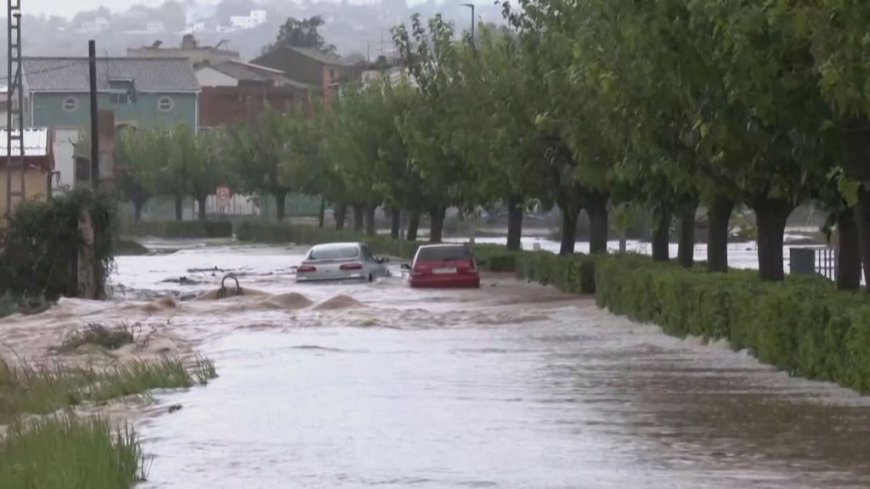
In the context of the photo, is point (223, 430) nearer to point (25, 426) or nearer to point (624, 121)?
point (25, 426)

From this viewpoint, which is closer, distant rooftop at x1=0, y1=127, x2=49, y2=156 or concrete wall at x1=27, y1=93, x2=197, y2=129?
distant rooftop at x1=0, y1=127, x2=49, y2=156

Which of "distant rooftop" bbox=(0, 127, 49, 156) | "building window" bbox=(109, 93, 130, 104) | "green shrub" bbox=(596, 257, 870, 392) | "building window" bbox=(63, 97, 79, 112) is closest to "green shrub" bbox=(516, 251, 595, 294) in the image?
"green shrub" bbox=(596, 257, 870, 392)

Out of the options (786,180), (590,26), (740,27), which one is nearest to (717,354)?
(786,180)

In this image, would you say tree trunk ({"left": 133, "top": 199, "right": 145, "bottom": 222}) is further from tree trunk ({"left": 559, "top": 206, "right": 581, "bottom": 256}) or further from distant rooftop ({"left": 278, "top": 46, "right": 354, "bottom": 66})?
tree trunk ({"left": 559, "top": 206, "right": 581, "bottom": 256})

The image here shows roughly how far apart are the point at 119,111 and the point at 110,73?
4832 mm

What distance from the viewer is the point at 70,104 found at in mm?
137000

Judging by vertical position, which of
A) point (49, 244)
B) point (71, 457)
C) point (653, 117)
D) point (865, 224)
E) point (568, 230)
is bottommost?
point (71, 457)

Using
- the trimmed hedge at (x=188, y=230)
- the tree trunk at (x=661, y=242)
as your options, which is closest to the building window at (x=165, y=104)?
the trimmed hedge at (x=188, y=230)

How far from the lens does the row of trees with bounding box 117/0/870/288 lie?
19.3m

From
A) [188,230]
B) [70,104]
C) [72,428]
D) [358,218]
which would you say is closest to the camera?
[72,428]

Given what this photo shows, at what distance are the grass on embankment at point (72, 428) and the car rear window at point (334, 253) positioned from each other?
90.8ft

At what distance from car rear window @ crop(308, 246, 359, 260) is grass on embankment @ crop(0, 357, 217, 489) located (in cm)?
2767

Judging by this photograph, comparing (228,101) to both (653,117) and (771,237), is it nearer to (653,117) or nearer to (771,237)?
(771,237)

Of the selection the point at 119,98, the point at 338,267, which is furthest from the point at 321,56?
the point at 338,267
